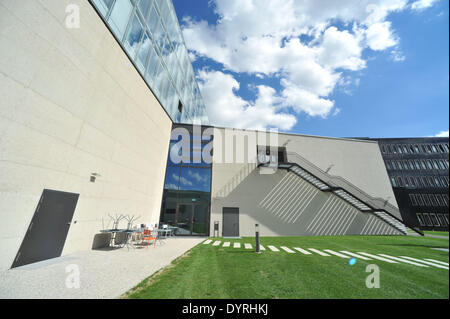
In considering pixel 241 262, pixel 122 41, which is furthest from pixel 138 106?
pixel 241 262

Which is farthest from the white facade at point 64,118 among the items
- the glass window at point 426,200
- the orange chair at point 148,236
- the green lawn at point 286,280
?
the glass window at point 426,200

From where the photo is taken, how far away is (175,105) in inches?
543

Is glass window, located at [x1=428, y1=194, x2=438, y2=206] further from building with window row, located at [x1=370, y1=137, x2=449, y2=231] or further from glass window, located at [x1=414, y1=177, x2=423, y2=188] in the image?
glass window, located at [x1=414, y1=177, x2=423, y2=188]

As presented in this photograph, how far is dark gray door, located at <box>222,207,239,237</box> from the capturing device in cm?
1254

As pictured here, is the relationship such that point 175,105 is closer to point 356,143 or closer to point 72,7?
Result: point 72,7

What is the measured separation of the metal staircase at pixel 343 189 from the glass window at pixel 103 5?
12.5 meters

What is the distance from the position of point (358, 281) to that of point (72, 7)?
1149 cm

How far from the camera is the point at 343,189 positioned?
42.2ft

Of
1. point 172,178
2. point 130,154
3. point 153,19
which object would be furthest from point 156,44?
point 172,178

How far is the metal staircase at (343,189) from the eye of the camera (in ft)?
43.4

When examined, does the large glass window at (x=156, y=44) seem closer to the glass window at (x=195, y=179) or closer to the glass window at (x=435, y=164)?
the glass window at (x=195, y=179)

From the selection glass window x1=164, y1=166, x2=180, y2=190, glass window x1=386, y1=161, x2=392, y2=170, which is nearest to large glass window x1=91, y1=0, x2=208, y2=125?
glass window x1=164, y1=166, x2=180, y2=190

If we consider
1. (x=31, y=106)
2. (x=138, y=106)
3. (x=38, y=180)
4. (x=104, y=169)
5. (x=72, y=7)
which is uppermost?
(x=72, y=7)

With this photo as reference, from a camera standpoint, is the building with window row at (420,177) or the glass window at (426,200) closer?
the building with window row at (420,177)
